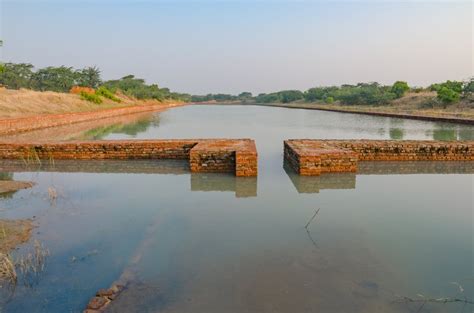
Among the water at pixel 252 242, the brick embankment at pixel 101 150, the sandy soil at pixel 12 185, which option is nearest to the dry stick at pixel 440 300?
the water at pixel 252 242

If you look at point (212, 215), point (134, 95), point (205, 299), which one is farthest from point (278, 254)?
point (134, 95)

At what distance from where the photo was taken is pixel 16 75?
4103cm

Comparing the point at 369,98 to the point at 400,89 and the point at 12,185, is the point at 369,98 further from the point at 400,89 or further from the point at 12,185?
the point at 12,185

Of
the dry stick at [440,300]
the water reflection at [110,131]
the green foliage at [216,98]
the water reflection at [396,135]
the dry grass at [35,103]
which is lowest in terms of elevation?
the dry stick at [440,300]

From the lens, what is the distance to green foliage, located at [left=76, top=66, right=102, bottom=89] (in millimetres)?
51562

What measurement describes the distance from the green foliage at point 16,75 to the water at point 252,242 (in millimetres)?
37843

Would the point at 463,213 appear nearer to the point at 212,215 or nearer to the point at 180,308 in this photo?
the point at 212,215

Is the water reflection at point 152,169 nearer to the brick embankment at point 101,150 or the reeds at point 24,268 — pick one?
the brick embankment at point 101,150

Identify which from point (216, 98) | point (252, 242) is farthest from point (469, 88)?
point (216, 98)

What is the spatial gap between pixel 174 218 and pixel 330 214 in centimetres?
214

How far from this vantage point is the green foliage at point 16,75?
3862cm

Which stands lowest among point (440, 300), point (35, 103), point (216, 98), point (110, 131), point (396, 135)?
point (440, 300)

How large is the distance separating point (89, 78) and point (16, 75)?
526 inches

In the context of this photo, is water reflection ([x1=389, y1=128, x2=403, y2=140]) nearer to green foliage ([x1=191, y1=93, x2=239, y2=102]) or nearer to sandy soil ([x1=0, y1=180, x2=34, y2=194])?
sandy soil ([x1=0, y1=180, x2=34, y2=194])
